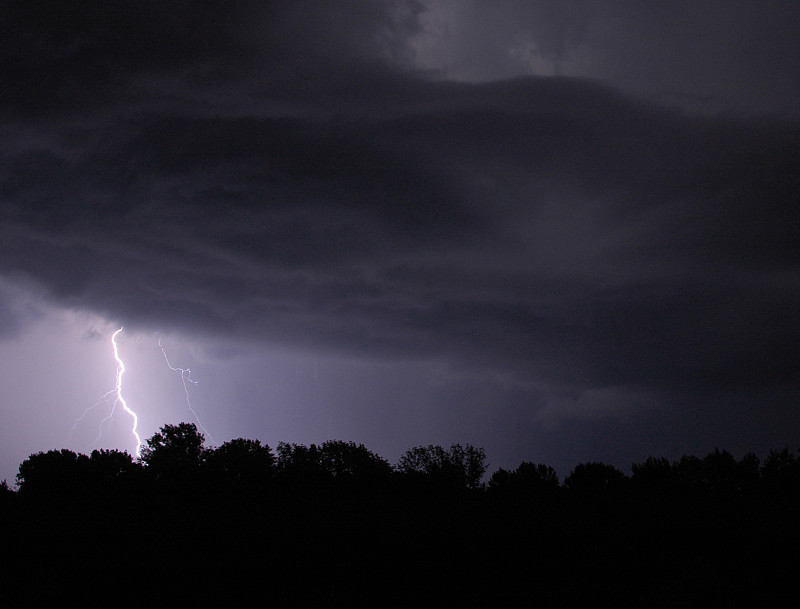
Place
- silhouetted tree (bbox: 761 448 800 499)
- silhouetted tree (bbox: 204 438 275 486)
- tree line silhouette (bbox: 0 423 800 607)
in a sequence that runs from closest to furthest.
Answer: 1. tree line silhouette (bbox: 0 423 800 607)
2. silhouetted tree (bbox: 761 448 800 499)
3. silhouetted tree (bbox: 204 438 275 486)

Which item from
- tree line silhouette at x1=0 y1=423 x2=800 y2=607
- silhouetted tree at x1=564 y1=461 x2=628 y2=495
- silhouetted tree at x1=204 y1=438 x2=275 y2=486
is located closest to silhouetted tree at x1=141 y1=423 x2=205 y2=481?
silhouetted tree at x1=204 y1=438 x2=275 y2=486

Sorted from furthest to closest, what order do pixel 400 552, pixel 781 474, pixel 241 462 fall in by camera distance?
1. pixel 241 462
2. pixel 781 474
3. pixel 400 552

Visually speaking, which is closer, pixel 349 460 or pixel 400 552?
pixel 400 552

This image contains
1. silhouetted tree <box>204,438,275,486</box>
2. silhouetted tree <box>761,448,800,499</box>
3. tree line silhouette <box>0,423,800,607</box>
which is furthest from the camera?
silhouetted tree <box>204,438,275,486</box>

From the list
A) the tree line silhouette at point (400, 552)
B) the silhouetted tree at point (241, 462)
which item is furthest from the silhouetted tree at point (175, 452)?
the tree line silhouette at point (400, 552)

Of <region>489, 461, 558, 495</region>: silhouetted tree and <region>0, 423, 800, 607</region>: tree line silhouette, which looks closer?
<region>0, 423, 800, 607</region>: tree line silhouette

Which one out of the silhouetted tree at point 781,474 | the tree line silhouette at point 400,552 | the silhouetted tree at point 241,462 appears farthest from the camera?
the silhouetted tree at point 241,462

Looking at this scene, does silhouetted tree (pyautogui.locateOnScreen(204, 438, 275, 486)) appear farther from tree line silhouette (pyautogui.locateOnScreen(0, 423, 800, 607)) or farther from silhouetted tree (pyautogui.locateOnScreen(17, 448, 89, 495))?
tree line silhouette (pyautogui.locateOnScreen(0, 423, 800, 607))

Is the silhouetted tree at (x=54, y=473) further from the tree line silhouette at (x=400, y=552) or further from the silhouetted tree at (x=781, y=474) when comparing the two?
the silhouetted tree at (x=781, y=474)

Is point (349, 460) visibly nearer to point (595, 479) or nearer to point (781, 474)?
point (595, 479)

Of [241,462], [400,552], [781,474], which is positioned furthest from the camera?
[241,462]

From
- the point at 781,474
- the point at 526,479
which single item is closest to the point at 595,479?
the point at 526,479

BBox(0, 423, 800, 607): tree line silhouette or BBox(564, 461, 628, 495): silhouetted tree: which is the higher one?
BBox(564, 461, 628, 495): silhouetted tree

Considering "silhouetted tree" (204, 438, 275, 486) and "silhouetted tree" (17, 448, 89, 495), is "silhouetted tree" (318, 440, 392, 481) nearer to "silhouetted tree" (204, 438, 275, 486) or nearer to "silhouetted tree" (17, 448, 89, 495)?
"silhouetted tree" (204, 438, 275, 486)
